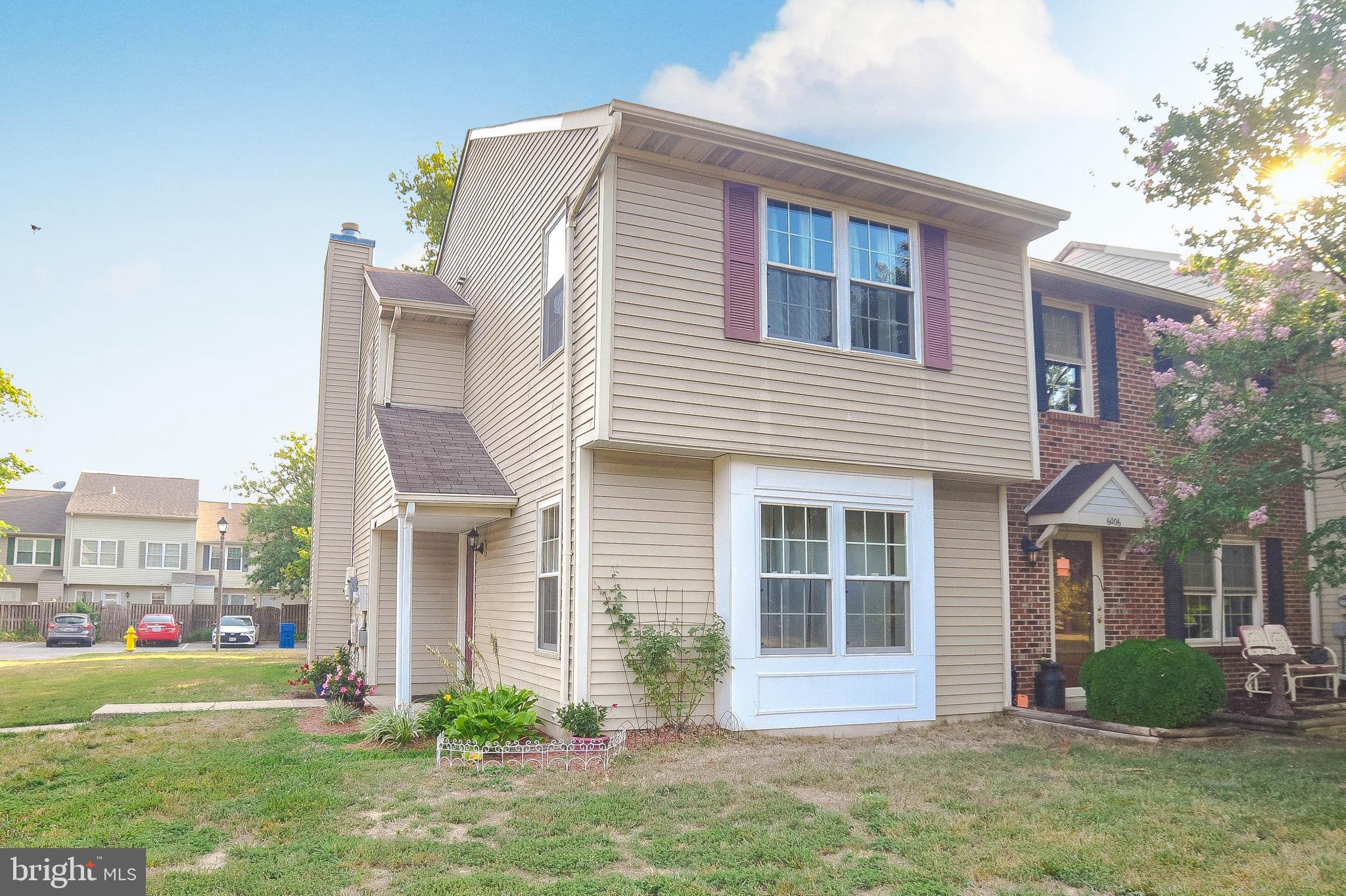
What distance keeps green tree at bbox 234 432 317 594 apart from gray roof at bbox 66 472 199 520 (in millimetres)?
7470

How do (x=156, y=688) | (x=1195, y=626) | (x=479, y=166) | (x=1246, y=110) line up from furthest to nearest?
(x=156, y=688), (x=479, y=166), (x=1195, y=626), (x=1246, y=110)

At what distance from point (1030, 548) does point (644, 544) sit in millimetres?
5059

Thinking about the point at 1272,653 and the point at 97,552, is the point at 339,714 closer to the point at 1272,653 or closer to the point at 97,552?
the point at 1272,653

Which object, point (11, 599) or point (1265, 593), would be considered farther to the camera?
point (11, 599)

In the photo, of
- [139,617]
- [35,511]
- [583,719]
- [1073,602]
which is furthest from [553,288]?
[35,511]

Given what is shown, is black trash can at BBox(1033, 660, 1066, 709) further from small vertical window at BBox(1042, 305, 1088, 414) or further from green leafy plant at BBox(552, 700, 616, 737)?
green leafy plant at BBox(552, 700, 616, 737)

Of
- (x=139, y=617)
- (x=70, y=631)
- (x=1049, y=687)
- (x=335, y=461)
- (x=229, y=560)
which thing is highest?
(x=335, y=461)

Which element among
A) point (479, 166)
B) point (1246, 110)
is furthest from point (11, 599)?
point (1246, 110)

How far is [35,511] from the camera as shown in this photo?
42969 mm

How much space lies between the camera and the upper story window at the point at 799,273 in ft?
30.7

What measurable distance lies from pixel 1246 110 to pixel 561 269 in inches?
270

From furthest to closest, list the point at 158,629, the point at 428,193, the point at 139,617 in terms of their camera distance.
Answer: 1. the point at 139,617
2. the point at 158,629
3. the point at 428,193

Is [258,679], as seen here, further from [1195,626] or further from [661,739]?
[1195,626]

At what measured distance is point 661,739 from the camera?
8312 mm
